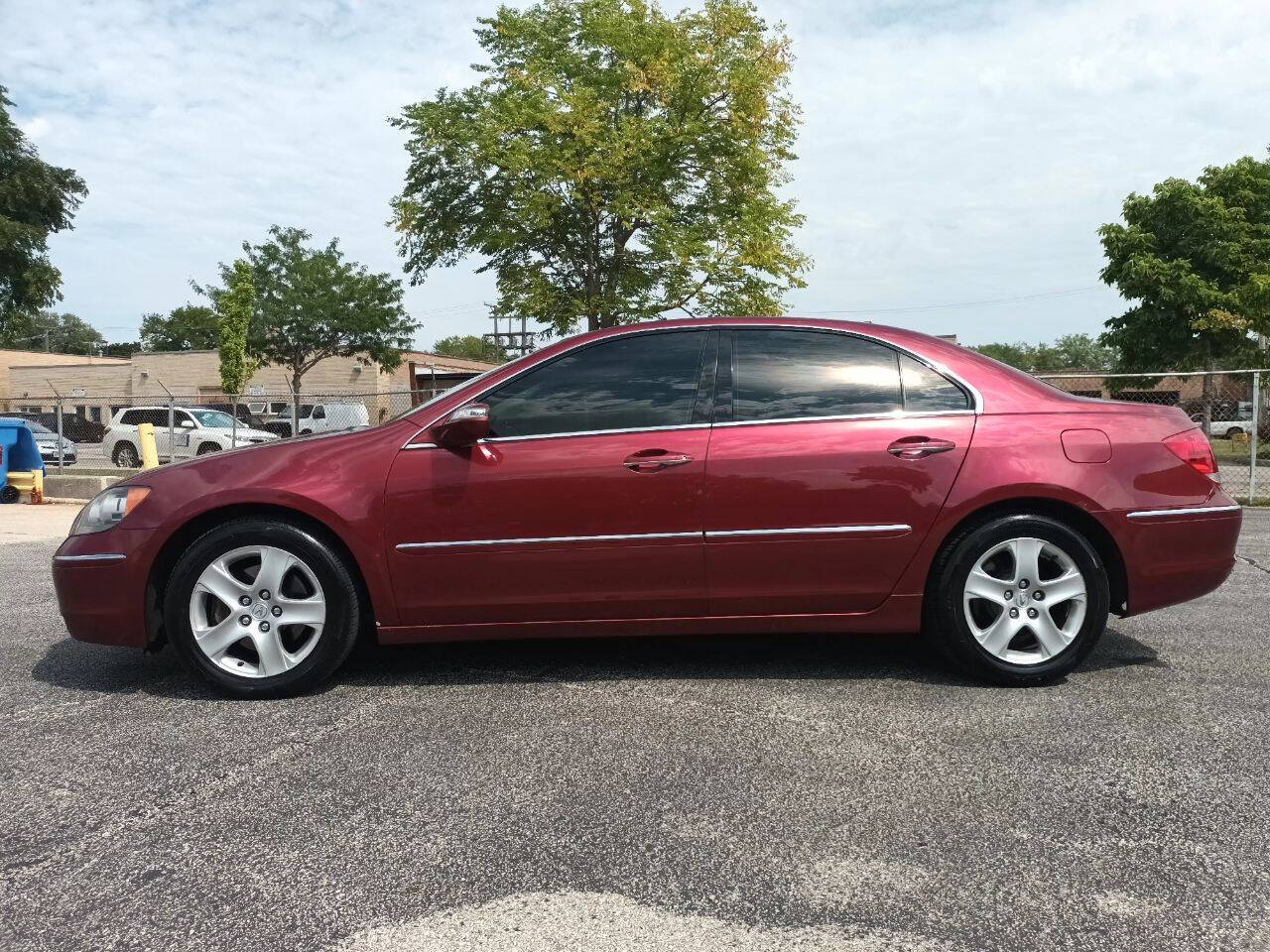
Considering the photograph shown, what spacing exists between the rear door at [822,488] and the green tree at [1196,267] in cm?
3552

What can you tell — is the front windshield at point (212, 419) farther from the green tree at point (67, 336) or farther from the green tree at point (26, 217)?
the green tree at point (67, 336)

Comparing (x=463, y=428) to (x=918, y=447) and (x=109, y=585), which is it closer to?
(x=109, y=585)

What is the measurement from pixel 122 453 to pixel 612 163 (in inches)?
556

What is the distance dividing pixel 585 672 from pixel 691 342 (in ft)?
5.02

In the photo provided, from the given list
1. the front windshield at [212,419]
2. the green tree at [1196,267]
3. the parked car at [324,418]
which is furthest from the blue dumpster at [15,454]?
the green tree at [1196,267]

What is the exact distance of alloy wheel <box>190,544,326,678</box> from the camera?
3979 millimetres

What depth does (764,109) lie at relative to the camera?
26.6m

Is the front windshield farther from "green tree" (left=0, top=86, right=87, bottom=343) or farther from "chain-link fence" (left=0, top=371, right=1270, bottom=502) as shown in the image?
"green tree" (left=0, top=86, right=87, bottom=343)

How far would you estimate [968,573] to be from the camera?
159 inches

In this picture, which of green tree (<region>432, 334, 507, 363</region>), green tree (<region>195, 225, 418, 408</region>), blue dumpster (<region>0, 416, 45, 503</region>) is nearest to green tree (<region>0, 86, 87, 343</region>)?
green tree (<region>195, 225, 418, 408</region>)

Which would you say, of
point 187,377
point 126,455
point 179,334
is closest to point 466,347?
point 179,334

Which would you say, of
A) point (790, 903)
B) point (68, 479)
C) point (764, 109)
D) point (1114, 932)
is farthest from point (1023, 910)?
point (764, 109)

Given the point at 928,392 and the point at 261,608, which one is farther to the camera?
the point at 928,392

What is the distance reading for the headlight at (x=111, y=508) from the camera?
13.3 feet
